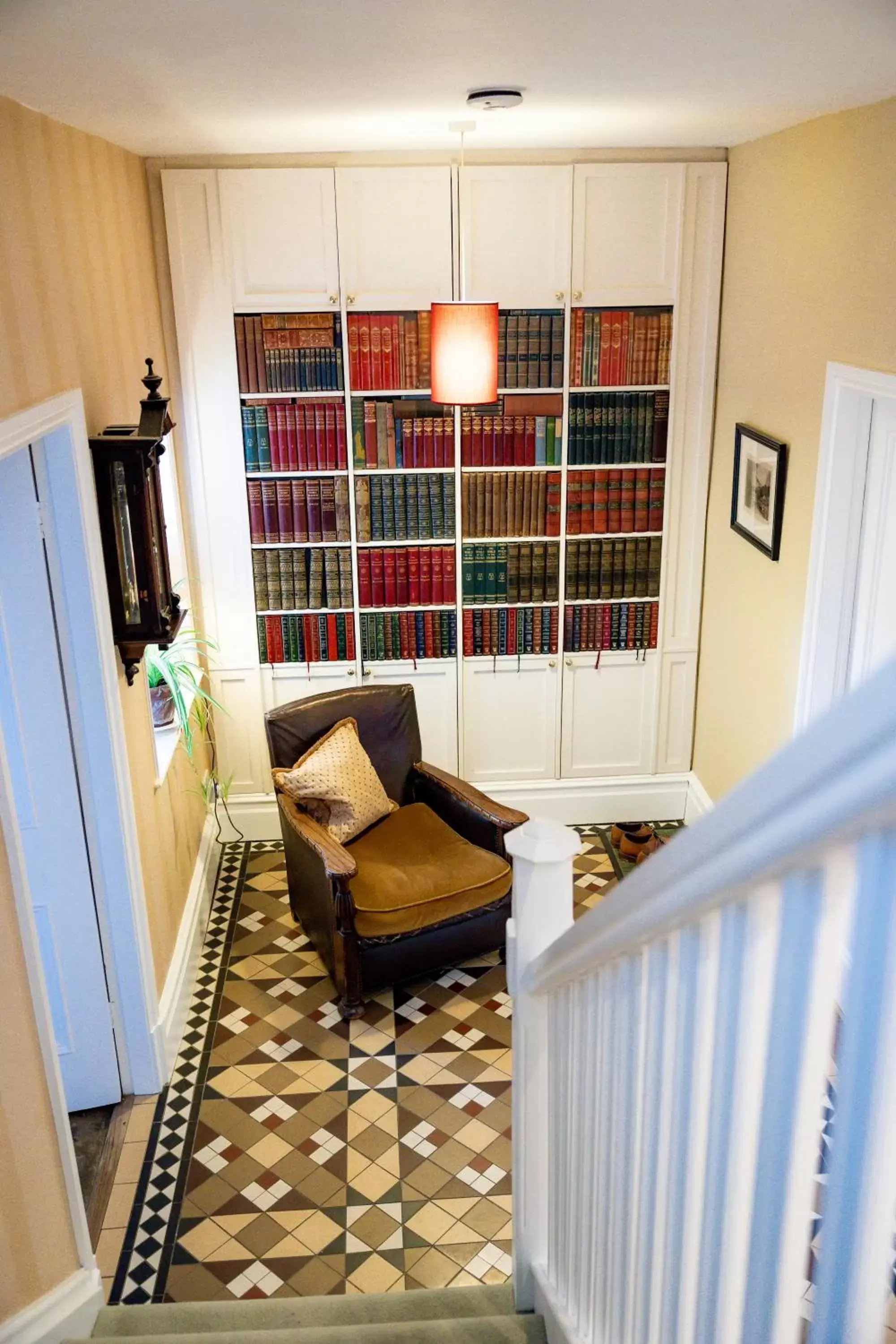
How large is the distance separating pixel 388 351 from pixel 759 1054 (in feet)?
13.3

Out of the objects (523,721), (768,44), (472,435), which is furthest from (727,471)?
(768,44)

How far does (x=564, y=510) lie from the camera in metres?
4.77

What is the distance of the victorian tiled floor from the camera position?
296 cm

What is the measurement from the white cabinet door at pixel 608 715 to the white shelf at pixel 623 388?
114 centimetres

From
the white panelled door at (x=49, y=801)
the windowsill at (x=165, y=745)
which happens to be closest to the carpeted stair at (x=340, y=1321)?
the white panelled door at (x=49, y=801)

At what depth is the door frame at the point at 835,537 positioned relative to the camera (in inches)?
134

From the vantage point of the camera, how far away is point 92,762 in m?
3.18

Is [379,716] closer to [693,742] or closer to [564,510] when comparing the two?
[564,510]

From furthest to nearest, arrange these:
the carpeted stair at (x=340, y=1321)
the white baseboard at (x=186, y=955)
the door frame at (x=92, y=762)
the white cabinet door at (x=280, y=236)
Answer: the white cabinet door at (x=280, y=236) → the white baseboard at (x=186, y=955) → the door frame at (x=92, y=762) → the carpeted stair at (x=340, y=1321)

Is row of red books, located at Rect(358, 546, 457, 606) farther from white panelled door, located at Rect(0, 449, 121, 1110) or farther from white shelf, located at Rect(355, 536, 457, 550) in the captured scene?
white panelled door, located at Rect(0, 449, 121, 1110)

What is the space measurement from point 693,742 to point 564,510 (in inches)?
49.8

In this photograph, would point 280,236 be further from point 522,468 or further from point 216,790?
point 216,790

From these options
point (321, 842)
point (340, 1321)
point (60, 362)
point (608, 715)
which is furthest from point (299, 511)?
point (340, 1321)

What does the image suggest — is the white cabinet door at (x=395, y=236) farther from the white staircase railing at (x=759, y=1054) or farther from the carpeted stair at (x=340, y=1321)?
the white staircase railing at (x=759, y=1054)
